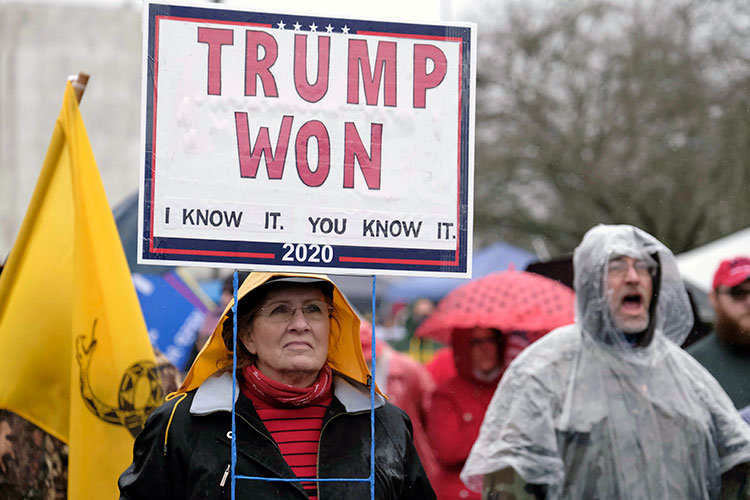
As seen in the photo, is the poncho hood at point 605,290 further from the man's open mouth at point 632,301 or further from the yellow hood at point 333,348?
the yellow hood at point 333,348

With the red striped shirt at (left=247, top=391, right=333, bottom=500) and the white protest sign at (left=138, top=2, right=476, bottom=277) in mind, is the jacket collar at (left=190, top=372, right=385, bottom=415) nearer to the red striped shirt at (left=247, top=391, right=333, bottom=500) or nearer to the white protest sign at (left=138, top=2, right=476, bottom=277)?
the red striped shirt at (left=247, top=391, right=333, bottom=500)

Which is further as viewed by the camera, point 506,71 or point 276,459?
point 506,71

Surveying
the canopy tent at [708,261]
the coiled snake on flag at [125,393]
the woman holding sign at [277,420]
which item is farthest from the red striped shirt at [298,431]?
the canopy tent at [708,261]

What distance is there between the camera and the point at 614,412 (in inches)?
129

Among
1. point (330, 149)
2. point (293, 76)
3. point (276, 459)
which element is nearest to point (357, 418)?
point (276, 459)

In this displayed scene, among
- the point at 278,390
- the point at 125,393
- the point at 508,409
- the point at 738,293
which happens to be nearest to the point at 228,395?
the point at 278,390

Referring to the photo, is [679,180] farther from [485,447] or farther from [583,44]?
[485,447]

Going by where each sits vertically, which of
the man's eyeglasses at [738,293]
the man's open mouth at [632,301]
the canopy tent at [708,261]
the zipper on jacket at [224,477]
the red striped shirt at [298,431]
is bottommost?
the zipper on jacket at [224,477]

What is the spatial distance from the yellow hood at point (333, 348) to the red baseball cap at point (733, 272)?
196 cm

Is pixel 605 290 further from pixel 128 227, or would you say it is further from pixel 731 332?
pixel 128 227

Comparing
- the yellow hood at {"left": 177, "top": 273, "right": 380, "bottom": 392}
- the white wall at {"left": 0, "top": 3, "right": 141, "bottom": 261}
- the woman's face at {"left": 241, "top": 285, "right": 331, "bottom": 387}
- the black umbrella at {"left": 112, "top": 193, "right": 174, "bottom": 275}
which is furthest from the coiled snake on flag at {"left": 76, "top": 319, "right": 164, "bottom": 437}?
the white wall at {"left": 0, "top": 3, "right": 141, "bottom": 261}

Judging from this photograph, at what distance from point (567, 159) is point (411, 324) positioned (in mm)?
6688

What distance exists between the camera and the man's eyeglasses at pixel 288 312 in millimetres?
2746

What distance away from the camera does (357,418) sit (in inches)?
106
